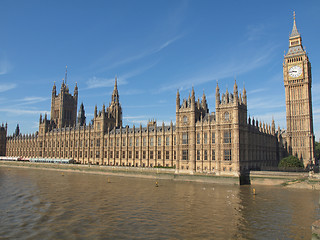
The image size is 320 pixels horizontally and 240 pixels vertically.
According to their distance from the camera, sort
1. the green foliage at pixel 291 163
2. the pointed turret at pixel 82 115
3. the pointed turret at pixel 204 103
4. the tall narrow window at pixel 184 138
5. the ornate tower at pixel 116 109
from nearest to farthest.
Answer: the green foliage at pixel 291 163
the tall narrow window at pixel 184 138
the pointed turret at pixel 204 103
the ornate tower at pixel 116 109
the pointed turret at pixel 82 115

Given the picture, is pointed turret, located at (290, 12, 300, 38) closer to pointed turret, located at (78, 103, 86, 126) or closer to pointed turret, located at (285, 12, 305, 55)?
pointed turret, located at (285, 12, 305, 55)

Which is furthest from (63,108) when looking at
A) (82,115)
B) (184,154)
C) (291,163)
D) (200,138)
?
(291,163)

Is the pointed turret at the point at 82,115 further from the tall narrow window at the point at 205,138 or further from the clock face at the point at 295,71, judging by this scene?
the clock face at the point at 295,71

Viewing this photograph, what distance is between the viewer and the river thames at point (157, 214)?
1169 inches

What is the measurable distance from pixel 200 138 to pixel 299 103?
184 ft

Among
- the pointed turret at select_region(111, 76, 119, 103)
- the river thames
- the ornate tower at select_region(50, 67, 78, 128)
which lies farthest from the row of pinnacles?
the river thames

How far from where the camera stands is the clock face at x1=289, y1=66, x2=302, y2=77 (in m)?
109

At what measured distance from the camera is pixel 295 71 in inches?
4309

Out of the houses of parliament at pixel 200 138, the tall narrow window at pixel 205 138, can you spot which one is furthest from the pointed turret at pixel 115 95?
the tall narrow window at pixel 205 138

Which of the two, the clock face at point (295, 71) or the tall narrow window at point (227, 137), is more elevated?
the clock face at point (295, 71)

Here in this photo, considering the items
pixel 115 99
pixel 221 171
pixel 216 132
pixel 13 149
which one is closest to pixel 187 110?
pixel 216 132

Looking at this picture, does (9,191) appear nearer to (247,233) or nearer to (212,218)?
(212,218)

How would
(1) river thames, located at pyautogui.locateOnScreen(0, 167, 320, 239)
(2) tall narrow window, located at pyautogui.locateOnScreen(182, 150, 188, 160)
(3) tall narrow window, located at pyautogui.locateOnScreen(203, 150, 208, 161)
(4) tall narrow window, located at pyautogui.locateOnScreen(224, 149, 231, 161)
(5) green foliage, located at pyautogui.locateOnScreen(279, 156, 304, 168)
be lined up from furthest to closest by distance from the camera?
(2) tall narrow window, located at pyautogui.locateOnScreen(182, 150, 188, 160)
(3) tall narrow window, located at pyautogui.locateOnScreen(203, 150, 208, 161)
(5) green foliage, located at pyautogui.locateOnScreen(279, 156, 304, 168)
(4) tall narrow window, located at pyautogui.locateOnScreen(224, 149, 231, 161)
(1) river thames, located at pyautogui.locateOnScreen(0, 167, 320, 239)

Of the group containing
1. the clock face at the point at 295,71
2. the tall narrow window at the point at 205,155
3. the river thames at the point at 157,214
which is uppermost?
the clock face at the point at 295,71
